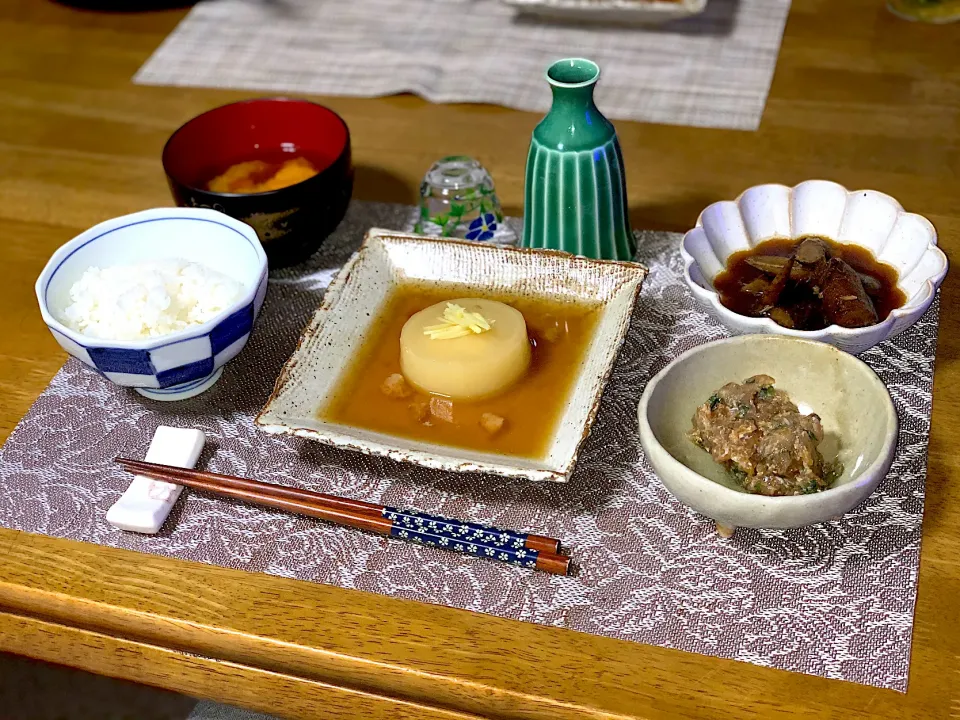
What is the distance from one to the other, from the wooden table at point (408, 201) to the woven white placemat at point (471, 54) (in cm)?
6

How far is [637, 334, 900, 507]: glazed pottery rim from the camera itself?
100 centimetres

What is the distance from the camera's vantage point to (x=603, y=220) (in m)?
1.46

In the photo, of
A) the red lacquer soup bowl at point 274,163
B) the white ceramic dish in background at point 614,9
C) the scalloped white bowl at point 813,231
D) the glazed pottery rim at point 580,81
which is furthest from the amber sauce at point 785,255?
the white ceramic dish in background at point 614,9

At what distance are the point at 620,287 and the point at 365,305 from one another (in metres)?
0.36

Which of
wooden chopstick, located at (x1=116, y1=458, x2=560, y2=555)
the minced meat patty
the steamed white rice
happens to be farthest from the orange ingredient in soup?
the minced meat patty

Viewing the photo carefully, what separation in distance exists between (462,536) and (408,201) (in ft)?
2.60

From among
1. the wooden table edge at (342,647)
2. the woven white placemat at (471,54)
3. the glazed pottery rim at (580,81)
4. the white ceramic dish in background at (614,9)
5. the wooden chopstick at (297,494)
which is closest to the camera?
the wooden table edge at (342,647)

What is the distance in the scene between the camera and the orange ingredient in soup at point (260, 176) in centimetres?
158

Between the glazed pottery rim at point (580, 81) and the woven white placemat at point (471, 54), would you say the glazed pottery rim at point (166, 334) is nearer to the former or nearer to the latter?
the glazed pottery rim at point (580, 81)

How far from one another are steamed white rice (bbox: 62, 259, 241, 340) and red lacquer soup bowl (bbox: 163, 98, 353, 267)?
0.53 ft

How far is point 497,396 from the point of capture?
1.28m

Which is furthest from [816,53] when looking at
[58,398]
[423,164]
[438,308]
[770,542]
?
[58,398]

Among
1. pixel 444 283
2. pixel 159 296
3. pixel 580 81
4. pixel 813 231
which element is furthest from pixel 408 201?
pixel 813 231

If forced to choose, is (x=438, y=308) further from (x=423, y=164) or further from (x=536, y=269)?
(x=423, y=164)
